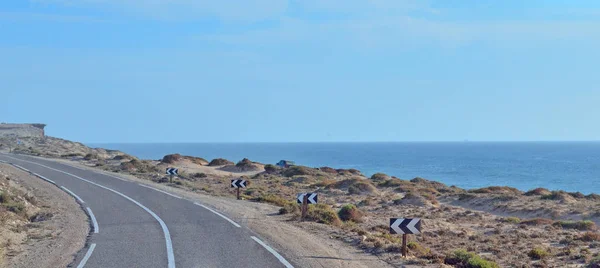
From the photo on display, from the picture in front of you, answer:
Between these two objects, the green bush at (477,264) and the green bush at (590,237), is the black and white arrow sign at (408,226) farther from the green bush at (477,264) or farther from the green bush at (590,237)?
the green bush at (590,237)

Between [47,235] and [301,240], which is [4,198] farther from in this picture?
[301,240]

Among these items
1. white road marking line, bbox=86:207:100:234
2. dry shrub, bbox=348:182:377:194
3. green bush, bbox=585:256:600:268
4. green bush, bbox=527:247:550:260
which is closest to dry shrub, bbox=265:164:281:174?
dry shrub, bbox=348:182:377:194

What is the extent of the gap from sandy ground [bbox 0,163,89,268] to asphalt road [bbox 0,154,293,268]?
1.24ft

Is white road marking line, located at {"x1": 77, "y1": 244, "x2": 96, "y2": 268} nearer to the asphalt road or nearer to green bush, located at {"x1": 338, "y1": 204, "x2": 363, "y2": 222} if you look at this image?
the asphalt road

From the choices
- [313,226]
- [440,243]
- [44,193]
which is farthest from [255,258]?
[44,193]

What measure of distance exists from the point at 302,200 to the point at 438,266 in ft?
25.8

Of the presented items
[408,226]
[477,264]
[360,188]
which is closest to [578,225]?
[477,264]

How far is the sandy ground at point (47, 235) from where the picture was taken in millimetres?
13705

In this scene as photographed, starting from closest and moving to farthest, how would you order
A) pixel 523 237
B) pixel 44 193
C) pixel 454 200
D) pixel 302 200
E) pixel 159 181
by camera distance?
pixel 302 200, pixel 523 237, pixel 44 193, pixel 159 181, pixel 454 200

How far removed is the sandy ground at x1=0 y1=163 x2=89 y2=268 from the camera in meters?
13.7

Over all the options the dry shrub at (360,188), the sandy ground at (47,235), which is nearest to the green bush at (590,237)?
the sandy ground at (47,235)

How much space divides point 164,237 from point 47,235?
130 inches

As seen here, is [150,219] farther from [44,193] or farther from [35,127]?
[35,127]

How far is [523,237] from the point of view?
2298cm
